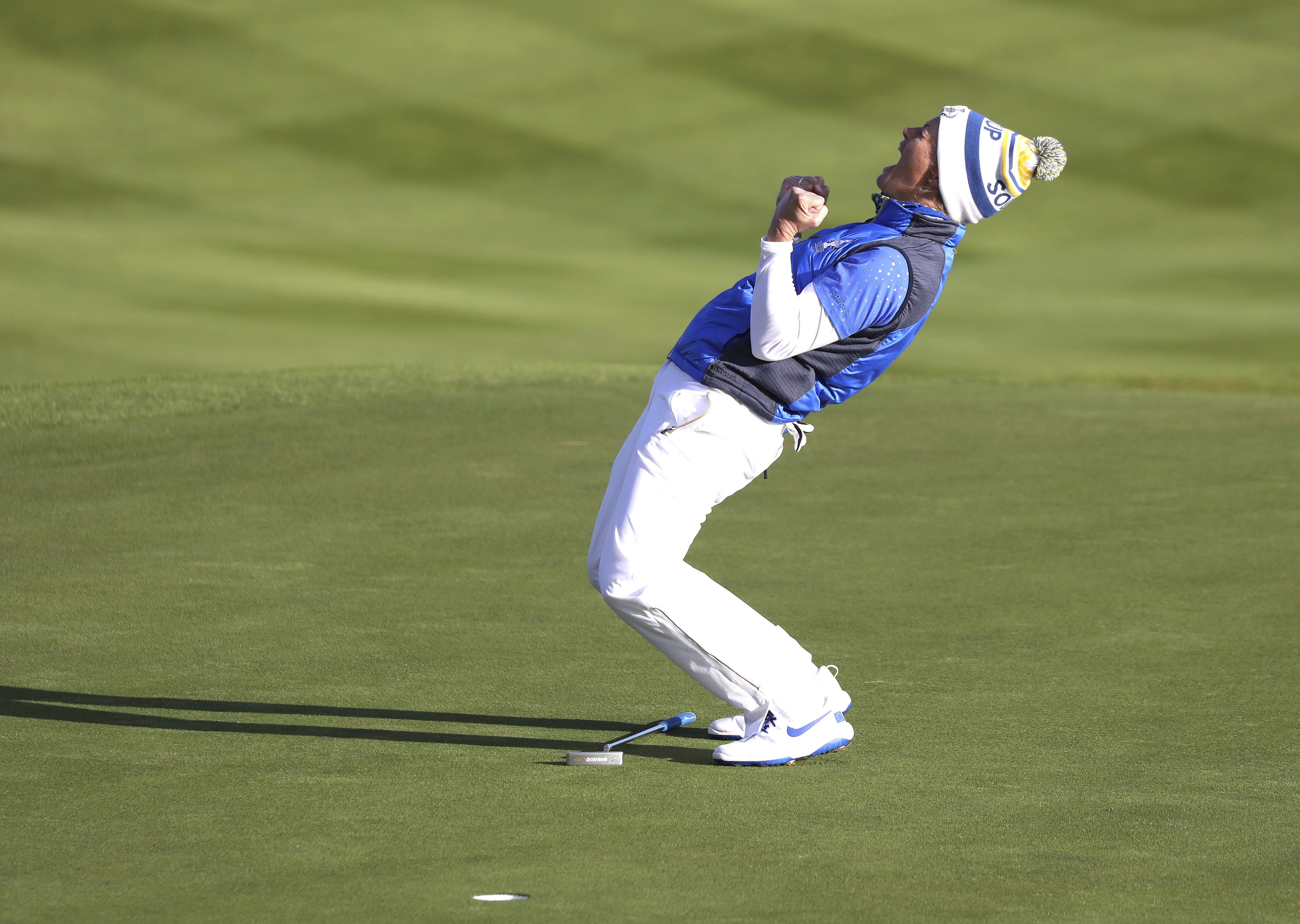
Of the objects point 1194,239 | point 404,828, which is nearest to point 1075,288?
point 1194,239

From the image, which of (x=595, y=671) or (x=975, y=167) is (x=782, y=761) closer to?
(x=595, y=671)

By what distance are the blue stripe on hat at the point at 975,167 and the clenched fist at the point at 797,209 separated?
0.42 m

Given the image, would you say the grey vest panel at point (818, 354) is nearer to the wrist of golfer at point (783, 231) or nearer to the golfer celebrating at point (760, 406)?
the golfer celebrating at point (760, 406)

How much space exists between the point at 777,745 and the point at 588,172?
60.9ft

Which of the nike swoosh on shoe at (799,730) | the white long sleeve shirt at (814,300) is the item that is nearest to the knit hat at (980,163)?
the white long sleeve shirt at (814,300)

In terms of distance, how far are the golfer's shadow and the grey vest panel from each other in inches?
38.8

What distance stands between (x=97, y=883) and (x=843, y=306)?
2168mm

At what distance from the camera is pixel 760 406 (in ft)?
14.2

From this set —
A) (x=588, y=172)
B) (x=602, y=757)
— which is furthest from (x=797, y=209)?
(x=588, y=172)

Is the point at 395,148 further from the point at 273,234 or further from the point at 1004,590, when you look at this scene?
the point at 1004,590

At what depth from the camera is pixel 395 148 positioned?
74.4 ft

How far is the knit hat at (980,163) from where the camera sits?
4.30m

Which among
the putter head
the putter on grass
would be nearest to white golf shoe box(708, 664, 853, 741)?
the putter on grass

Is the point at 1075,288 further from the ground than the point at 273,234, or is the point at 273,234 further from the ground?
the point at 273,234
